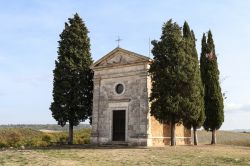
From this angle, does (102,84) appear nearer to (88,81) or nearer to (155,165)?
(88,81)

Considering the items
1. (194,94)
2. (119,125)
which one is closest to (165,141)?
(119,125)

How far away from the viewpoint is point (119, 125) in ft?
84.1

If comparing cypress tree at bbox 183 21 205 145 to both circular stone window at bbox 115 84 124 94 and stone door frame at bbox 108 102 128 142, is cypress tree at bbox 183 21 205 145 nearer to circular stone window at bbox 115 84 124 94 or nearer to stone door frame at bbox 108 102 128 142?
stone door frame at bbox 108 102 128 142

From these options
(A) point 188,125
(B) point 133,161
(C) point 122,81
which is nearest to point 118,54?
(C) point 122,81

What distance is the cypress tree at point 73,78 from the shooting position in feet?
89.5

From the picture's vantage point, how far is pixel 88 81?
28.6 meters

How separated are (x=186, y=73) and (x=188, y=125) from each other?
15.6ft

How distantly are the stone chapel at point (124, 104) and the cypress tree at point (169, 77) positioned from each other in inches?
39.2

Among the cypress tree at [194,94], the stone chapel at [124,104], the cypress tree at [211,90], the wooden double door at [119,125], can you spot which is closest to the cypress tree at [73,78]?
the stone chapel at [124,104]

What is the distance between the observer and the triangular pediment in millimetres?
25047

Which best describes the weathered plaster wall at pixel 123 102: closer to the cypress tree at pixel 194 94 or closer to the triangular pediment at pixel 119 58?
the triangular pediment at pixel 119 58

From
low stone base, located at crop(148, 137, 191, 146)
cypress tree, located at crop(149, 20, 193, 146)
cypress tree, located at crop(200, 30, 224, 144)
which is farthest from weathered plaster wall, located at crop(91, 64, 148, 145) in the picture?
cypress tree, located at crop(200, 30, 224, 144)

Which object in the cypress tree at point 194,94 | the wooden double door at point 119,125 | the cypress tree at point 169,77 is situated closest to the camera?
the cypress tree at point 169,77

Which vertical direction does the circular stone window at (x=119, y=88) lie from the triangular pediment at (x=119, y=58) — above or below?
below
